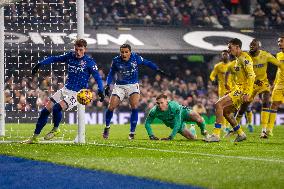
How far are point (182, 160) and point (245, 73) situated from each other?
433cm

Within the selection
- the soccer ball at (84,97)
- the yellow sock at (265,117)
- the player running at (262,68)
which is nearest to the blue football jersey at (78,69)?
the soccer ball at (84,97)

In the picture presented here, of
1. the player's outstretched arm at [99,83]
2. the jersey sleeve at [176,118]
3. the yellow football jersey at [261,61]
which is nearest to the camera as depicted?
the player's outstretched arm at [99,83]

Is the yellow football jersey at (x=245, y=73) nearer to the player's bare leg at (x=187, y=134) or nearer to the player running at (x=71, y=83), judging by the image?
the player's bare leg at (x=187, y=134)

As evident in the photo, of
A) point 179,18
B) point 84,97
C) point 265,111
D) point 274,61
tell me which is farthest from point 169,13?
point 84,97

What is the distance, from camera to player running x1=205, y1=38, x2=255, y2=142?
14344 millimetres

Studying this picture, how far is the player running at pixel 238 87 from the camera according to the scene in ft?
47.1

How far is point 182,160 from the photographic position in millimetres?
10781

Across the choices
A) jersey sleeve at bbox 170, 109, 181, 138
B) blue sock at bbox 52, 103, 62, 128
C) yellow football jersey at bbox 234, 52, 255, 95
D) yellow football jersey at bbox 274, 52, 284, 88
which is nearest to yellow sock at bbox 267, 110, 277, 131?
yellow football jersey at bbox 274, 52, 284, 88

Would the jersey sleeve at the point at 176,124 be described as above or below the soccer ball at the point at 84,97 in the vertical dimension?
→ below

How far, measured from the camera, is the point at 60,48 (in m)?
22.0

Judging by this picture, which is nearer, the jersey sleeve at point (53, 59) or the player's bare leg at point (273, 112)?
the jersey sleeve at point (53, 59)

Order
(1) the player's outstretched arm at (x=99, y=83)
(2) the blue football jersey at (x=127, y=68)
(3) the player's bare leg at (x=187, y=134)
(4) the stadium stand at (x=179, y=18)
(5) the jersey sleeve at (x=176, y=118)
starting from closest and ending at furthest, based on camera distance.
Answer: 1. (1) the player's outstretched arm at (x=99, y=83)
2. (5) the jersey sleeve at (x=176, y=118)
3. (3) the player's bare leg at (x=187, y=134)
4. (2) the blue football jersey at (x=127, y=68)
5. (4) the stadium stand at (x=179, y=18)

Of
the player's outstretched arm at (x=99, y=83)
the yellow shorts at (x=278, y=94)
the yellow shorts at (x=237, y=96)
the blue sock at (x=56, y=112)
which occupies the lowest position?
the yellow shorts at (x=278, y=94)

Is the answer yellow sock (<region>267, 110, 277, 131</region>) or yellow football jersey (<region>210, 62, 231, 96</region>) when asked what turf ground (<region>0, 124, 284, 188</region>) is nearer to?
yellow sock (<region>267, 110, 277, 131</region>)
